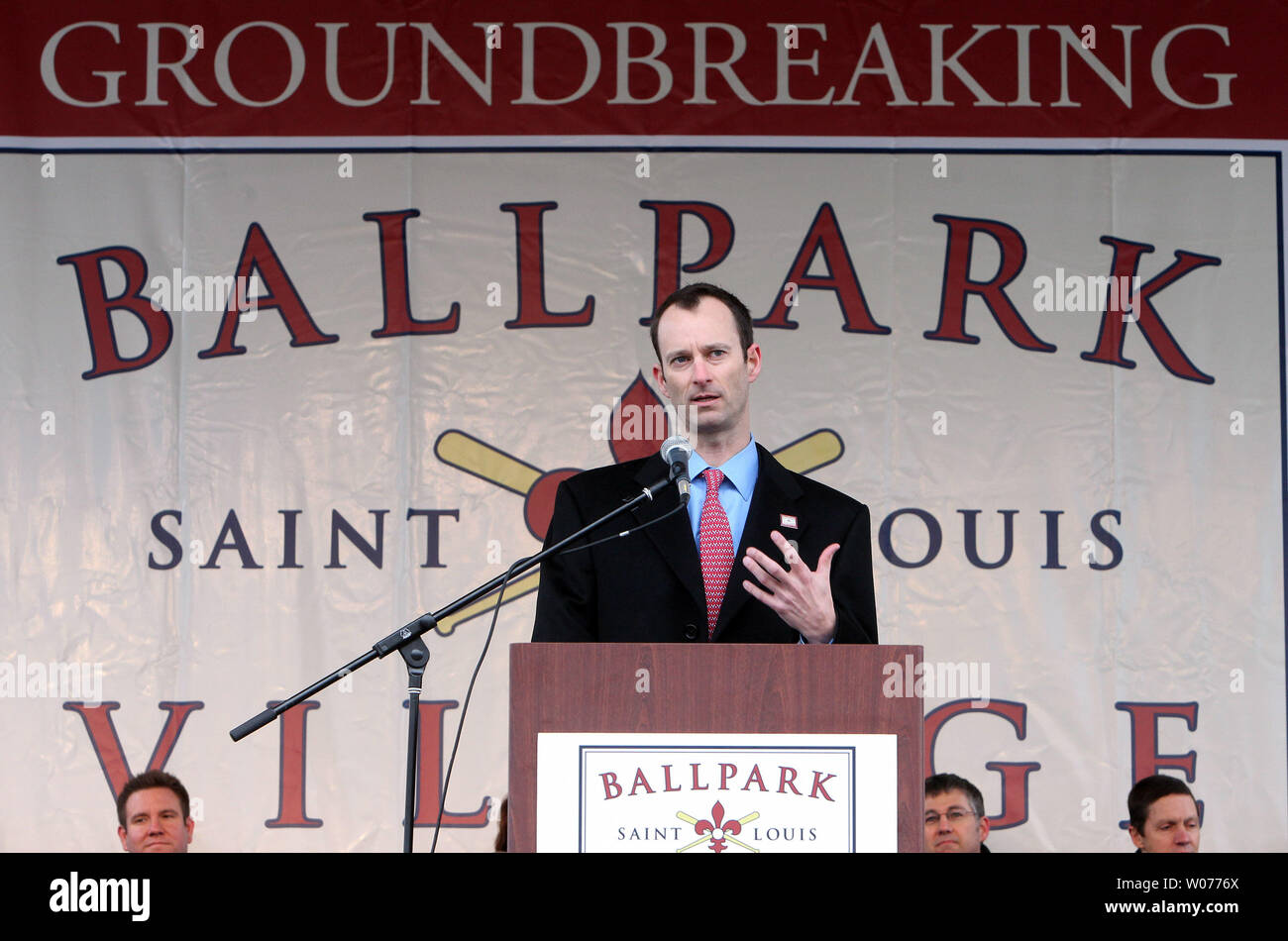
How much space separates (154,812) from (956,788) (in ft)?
6.93

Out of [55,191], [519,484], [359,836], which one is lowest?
[359,836]

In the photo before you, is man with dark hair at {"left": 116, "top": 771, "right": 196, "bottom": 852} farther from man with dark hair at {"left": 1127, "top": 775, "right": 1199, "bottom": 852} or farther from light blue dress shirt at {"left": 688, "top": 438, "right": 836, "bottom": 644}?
man with dark hair at {"left": 1127, "top": 775, "right": 1199, "bottom": 852}

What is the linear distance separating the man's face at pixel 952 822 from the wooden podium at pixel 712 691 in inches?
86.6

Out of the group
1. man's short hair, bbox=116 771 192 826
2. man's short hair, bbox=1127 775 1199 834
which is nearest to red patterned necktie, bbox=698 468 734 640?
man's short hair, bbox=1127 775 1199 834

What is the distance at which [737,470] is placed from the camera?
234 centimetres

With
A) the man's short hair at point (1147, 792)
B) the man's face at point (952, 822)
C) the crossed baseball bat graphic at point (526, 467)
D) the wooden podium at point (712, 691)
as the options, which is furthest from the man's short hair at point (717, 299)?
the man's short hair at point (1147, 792)

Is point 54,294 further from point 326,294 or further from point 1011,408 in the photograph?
point 1011,408

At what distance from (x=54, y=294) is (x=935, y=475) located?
256cm

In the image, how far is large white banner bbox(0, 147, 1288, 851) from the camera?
3.98 metres

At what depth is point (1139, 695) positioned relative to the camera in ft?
13.0

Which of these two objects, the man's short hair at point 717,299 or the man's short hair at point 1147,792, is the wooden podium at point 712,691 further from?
the man's short hair at point 1147,792

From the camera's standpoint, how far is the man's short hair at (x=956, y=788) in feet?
12.3

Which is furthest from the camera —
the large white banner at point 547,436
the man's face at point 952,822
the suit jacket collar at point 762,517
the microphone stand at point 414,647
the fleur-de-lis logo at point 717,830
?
the large white banner at point 547,436
